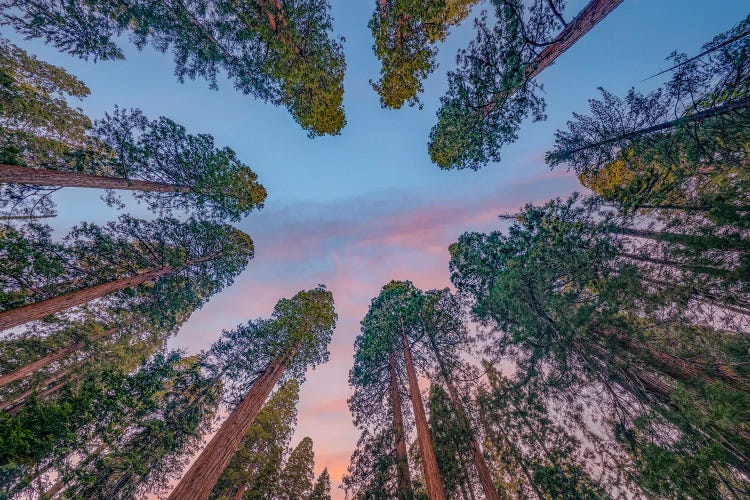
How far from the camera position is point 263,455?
13828mm

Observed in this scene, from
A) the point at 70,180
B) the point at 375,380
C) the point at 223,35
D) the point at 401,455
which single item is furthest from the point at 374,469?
the point at 223,35

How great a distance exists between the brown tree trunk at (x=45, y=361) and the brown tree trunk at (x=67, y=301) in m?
6.35

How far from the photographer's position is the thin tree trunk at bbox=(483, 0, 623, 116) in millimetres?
5129

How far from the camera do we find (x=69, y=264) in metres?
7.73

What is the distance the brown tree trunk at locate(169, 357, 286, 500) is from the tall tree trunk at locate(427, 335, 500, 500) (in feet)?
23.4

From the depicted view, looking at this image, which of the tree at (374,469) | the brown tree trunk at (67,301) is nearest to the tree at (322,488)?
the tree at (374,469)

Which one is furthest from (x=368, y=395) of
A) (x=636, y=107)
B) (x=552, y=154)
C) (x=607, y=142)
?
(x=636, y=107)

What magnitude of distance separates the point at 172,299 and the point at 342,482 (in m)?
10.6

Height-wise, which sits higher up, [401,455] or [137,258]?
[137,258]

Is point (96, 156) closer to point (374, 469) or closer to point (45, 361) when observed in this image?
point (45, 361)

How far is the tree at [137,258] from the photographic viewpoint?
7.30 metres

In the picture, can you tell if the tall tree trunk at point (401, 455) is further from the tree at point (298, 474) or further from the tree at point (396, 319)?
the tree at point (298, 474)

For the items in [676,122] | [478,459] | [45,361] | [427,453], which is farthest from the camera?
[45,361]

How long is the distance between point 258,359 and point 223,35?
12190 millimetres
